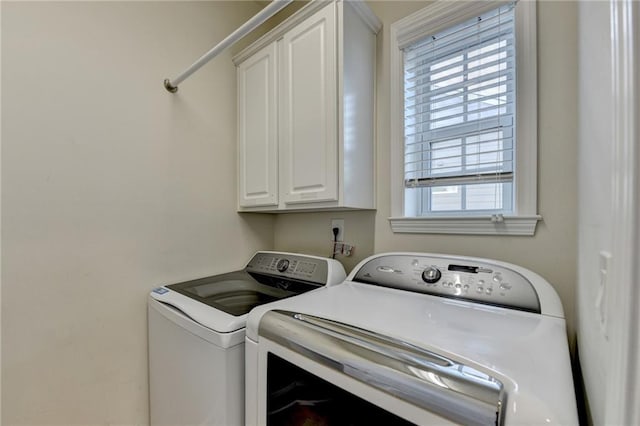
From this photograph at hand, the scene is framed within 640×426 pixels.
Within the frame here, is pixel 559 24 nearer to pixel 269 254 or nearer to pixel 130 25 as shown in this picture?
pixel 269 254

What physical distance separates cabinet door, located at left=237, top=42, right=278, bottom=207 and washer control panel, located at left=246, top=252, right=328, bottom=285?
0.33 meters

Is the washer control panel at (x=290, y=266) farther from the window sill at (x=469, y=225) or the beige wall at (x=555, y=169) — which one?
the beige wall at (x=555, y=169)

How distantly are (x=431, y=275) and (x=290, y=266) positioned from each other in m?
0.77

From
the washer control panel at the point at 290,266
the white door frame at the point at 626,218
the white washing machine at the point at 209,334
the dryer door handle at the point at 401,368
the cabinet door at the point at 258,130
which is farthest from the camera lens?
the cabinet door at the point at 258,130

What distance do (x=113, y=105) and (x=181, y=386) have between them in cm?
127

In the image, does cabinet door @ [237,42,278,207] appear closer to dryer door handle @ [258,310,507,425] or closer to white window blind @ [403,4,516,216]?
white window blind @ [403,4,516,216]

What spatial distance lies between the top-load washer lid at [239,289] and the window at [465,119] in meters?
0.63

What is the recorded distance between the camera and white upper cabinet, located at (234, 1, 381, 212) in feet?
4.20

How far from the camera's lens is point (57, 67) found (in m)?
1.16

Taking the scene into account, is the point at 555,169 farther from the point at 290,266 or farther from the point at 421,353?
the point at 290,266

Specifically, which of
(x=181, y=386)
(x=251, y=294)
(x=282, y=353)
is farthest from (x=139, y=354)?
(x=282, y=353)

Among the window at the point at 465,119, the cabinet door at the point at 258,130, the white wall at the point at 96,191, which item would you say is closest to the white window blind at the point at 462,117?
the window at the point at 465,119

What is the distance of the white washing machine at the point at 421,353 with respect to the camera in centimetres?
48

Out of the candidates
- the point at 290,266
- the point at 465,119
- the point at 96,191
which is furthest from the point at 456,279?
the point at 96,191
